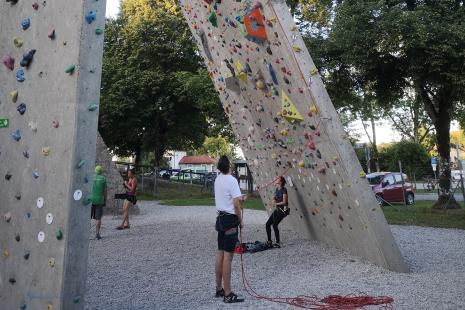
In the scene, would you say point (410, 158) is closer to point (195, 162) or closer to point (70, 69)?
point (70, 69)

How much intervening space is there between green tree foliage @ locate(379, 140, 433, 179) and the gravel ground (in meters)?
30.4

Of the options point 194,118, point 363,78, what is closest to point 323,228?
point 363,78

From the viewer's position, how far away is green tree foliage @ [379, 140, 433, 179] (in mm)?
40469

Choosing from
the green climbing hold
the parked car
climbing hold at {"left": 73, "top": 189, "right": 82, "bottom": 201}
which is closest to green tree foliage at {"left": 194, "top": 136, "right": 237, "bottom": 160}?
the parked car

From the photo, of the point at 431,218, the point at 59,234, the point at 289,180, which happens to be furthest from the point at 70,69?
the point at 431,218

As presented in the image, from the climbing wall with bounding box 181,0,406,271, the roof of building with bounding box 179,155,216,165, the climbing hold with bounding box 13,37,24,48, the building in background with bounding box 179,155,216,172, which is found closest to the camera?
the climbing hold with bounding box 13,37,24,48

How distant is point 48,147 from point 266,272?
4.24 meters

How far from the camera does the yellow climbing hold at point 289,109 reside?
7142mm

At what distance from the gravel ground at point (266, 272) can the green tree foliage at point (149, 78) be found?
56.3 feet

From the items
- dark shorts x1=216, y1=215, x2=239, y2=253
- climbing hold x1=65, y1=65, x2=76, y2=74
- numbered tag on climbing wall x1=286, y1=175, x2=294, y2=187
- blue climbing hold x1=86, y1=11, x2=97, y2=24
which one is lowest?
dark shorts x1=216, y1=215, x2=239, y2=253

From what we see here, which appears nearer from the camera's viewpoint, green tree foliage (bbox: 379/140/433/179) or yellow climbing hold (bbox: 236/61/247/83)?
yellow climbing hold (bbox: 236/61/247/83)

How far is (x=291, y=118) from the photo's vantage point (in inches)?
291

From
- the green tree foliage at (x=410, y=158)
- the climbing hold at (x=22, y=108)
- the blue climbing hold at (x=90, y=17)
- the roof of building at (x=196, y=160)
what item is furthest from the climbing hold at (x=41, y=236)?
the roof of building at (x=196, y=160)

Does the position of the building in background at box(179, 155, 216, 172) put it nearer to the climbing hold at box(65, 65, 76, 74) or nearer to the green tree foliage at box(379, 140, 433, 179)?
the green tree foliage at box(379, 140, 433, 179)
